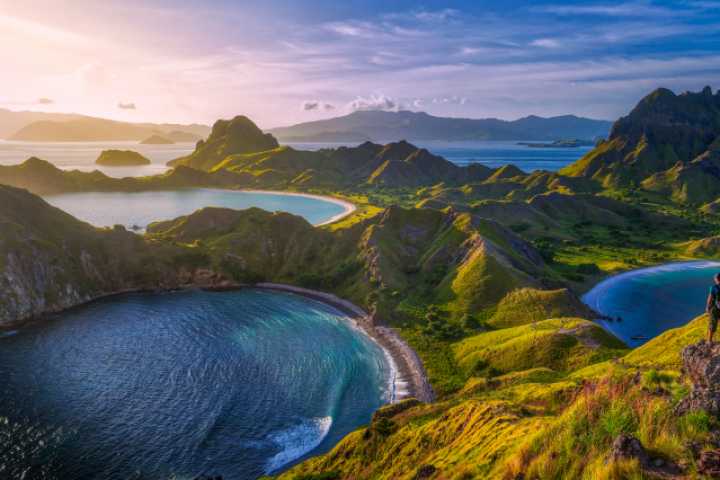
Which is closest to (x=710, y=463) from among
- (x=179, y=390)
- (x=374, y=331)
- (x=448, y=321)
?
(x=179, y=390)

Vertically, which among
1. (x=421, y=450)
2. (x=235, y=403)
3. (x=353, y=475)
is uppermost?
(x=421, y=450)

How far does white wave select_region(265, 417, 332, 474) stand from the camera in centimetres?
5547

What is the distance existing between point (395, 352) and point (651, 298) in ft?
256

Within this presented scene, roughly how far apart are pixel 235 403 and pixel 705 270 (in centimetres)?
14806

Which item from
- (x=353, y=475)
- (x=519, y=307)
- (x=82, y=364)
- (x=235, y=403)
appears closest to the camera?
(x=353, y=475)

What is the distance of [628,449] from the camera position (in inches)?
581

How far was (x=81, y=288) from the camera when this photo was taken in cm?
10738

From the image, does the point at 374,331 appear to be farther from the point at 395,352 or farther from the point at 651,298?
the point at 651,298

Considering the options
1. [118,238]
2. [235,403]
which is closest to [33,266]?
[118,238]

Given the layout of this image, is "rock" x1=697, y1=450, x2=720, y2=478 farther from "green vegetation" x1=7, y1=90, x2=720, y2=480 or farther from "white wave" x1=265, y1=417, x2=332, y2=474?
"white wave" x1=265, y1=417, x2=332, y2=474

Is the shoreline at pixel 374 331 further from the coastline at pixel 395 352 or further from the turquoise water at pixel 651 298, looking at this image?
the turquoise water at pixel 651 298

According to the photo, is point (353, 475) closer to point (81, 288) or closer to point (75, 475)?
point (75, 475)

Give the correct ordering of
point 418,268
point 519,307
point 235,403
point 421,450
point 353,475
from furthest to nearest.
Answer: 1. point 418,268
2. point 519,307
3. point 235,403
4. point 353,475
5. point 421,450

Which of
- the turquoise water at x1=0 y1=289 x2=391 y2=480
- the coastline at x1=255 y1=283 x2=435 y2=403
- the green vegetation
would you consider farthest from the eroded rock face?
the coastline at x1=255 y1=283 x2=435 y2=403
